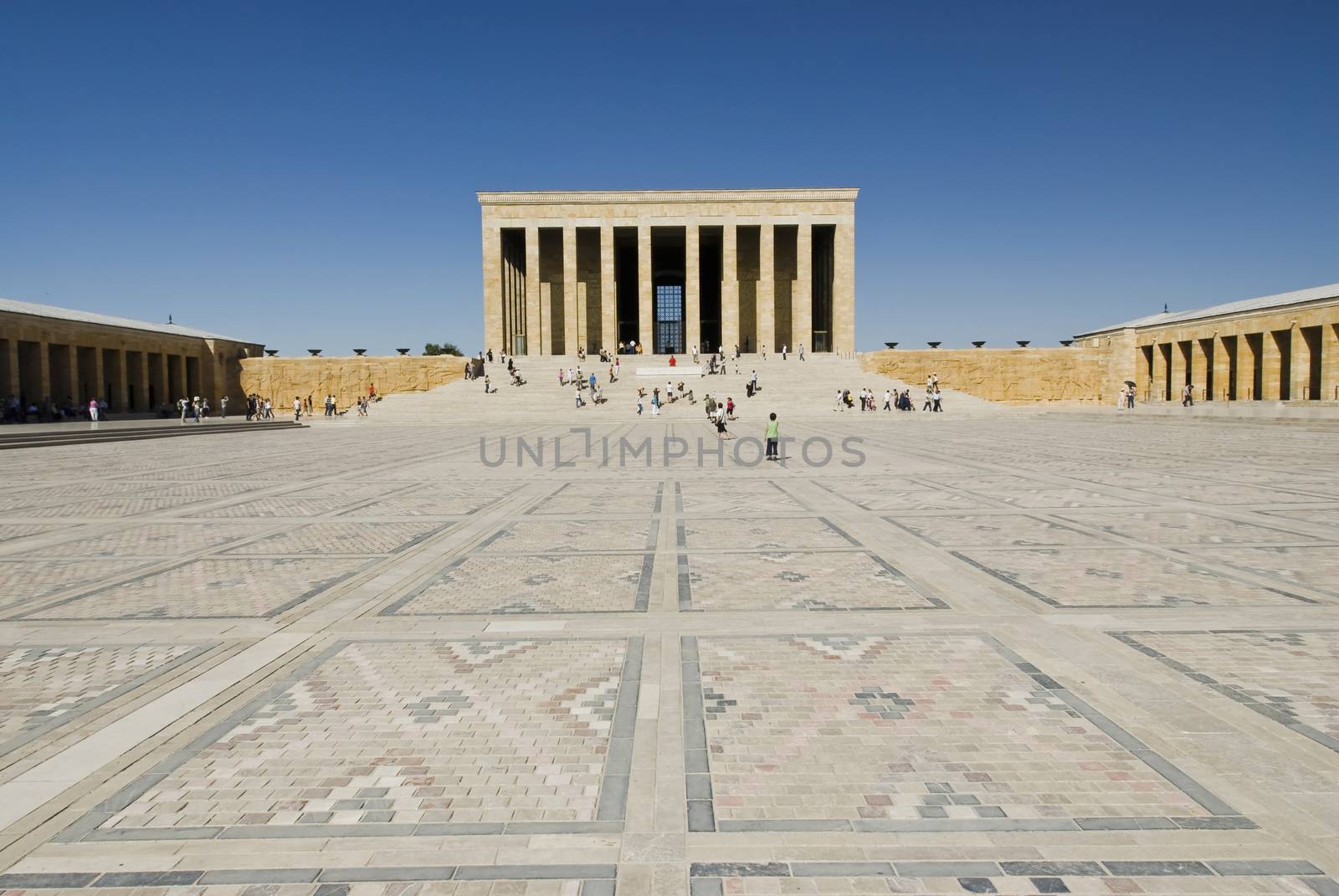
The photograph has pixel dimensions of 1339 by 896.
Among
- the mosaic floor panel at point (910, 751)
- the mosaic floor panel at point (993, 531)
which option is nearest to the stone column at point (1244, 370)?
the mosaic floor panel at point (993, 531)

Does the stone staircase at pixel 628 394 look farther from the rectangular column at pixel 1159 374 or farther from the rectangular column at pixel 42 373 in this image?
the rectangular column at pixel 1159 374

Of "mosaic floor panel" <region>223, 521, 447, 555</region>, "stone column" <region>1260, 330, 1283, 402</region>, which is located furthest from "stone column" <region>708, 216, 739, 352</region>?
"mosaic floor panel" <region>223, 521, 447, 555</region>

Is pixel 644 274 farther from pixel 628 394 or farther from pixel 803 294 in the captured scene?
pixel 628 394

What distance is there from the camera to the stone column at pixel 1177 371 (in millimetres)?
40781

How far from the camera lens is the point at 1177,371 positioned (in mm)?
41062

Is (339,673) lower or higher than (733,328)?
lower

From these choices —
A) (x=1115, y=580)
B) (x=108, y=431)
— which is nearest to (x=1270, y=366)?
(x=1115, y=580)

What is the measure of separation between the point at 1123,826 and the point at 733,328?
142 ft

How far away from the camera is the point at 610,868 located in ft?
7.23

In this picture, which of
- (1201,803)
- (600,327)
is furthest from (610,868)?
(600,327)

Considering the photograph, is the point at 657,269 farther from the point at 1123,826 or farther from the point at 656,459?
the point at 1123,826

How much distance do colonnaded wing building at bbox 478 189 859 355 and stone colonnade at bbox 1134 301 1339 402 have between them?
18.1 metres

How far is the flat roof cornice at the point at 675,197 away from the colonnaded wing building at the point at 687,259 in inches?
2.1

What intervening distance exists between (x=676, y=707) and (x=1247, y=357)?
44667mm
